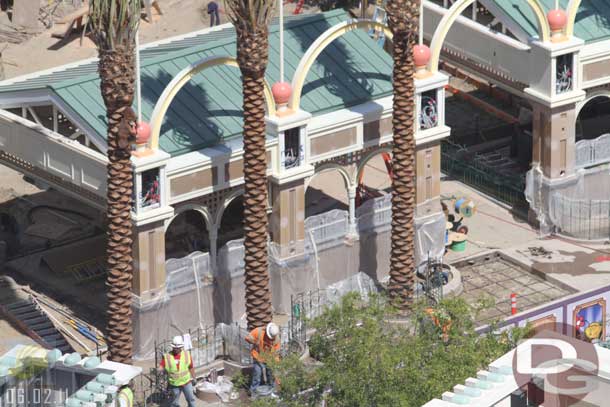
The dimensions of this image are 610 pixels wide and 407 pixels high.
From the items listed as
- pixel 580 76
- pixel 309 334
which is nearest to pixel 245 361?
pixel 309 334

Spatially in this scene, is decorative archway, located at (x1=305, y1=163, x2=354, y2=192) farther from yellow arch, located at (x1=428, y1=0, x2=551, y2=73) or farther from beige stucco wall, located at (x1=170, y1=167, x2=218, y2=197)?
yellow arch, located at (x1=428, y1=0, x2=551, y2=73)

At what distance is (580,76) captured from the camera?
57.8m

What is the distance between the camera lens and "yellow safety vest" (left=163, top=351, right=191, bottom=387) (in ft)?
155

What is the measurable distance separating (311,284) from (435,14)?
12.0 m

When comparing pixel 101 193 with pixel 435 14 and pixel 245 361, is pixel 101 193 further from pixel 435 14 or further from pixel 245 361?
pixel 435 14

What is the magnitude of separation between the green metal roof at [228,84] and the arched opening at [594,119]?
10154 millimetres

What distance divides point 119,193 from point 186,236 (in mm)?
9933

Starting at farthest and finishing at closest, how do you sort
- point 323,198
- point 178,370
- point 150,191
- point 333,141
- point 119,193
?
point 323,198
point 333,141
point 150,191
point 178,370
point 119,193

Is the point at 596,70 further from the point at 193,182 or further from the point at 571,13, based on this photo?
the point at 193,182

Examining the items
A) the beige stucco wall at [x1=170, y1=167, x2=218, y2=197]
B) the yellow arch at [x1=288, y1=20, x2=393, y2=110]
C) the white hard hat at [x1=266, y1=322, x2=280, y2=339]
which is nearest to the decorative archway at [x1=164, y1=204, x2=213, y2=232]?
the beige stucco wall at [x1=170, y1=167, x2=218, y2=197]

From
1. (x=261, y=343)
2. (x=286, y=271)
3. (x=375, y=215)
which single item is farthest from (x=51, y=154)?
(x=375, y=215)

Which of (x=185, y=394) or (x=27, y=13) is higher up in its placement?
(x=27, y=13)

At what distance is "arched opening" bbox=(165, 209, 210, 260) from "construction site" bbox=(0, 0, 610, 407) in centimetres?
9

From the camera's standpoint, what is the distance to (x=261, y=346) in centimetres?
4881
